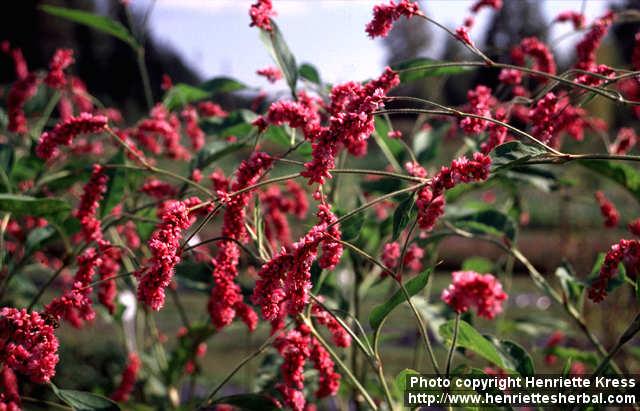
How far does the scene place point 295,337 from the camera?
1211mm

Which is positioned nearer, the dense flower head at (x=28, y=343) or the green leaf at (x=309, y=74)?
the dense flower head at (x=28, y=343)

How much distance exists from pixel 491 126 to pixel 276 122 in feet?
1.30

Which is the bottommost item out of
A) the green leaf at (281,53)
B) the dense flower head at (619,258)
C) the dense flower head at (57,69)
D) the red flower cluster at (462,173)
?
the dense flower head at (619,258)

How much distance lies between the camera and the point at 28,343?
1075 millimetres

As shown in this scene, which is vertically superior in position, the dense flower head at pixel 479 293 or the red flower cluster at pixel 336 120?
the red flower cluster at pixel 336 120

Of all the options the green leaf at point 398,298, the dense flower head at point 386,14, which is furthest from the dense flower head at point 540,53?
the green leaf at point 398,298

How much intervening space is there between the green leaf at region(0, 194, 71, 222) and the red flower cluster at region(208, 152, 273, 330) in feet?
1.45

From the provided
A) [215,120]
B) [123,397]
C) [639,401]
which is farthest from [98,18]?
[639,401]

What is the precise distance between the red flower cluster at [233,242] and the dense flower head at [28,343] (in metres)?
0.28

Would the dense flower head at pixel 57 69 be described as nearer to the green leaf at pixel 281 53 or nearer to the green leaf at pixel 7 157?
the green leaf at pixel 7 157

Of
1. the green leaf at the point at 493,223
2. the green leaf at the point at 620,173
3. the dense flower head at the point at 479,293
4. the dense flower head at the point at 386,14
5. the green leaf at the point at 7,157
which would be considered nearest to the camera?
the dense flower head at the point at 479,293

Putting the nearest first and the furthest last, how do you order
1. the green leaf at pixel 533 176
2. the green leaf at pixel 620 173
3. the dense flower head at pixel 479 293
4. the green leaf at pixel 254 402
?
the dense flower head at pixel 479 293 → the green leaf at pixel 254 402 → the green leaf at pixel 620 173 → the green leaf at pixel 533 176

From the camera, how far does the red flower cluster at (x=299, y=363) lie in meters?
1.21

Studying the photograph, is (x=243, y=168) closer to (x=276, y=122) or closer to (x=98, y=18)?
(x=276, y=122)
